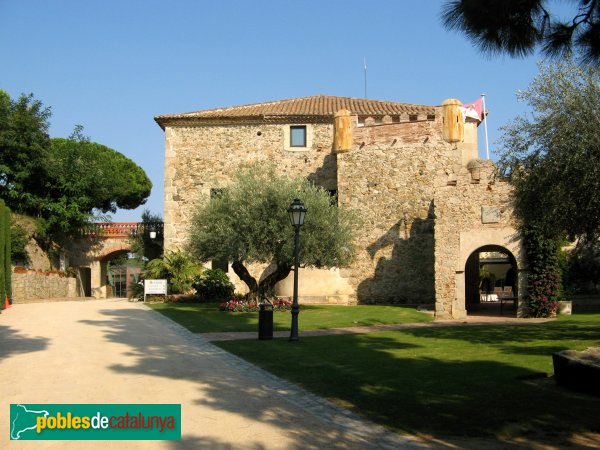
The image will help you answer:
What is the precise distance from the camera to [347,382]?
28.6 feet

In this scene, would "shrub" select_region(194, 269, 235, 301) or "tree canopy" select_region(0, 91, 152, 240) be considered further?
"tree canopy" select_region(0, 91, 152, 240)

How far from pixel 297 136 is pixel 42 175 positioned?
1356cm

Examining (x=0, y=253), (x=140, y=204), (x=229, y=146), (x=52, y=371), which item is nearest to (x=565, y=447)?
(x=52, y=371)

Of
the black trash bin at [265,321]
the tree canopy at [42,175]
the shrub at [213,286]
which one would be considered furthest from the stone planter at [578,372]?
the tree canopy at [42,175]

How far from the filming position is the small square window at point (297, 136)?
30516 mm

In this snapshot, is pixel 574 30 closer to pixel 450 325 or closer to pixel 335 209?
pixel 450 325

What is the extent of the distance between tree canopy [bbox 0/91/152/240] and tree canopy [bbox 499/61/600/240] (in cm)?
2529

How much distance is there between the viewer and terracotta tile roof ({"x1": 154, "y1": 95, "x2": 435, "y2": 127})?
30.1 meters

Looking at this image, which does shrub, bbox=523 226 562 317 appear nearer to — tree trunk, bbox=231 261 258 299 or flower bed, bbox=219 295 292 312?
flower bed, bbox=219 295 292 312

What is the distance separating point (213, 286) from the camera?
26578mm

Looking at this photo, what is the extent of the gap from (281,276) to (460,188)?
7258 mm

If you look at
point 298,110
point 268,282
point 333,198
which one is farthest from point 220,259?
point 298,110

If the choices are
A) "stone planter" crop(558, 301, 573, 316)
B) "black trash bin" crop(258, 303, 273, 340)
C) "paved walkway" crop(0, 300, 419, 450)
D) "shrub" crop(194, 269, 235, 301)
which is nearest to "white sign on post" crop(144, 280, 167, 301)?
"shrub" crop(194, 269, 235, 301)

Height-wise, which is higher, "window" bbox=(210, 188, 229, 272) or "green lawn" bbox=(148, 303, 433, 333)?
"window" bbox=(210, 188, 229, 272)
